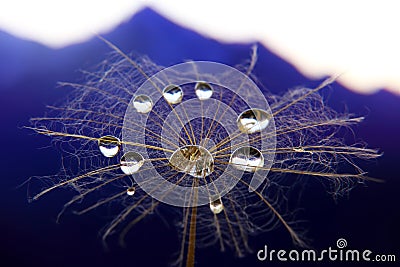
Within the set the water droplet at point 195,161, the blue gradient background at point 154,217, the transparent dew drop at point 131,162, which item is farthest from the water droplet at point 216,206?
the blue gradient background at point 154,217

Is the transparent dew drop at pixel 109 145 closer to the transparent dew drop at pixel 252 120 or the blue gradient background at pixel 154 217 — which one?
the transparent dew drop at pixel 252 120

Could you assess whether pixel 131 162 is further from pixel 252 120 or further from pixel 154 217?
pixel 154 217

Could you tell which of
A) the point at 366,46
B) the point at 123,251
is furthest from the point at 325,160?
the point at 123,251

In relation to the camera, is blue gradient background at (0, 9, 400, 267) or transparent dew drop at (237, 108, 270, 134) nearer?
transparent dew drop at (237, 108, 270, 134)
